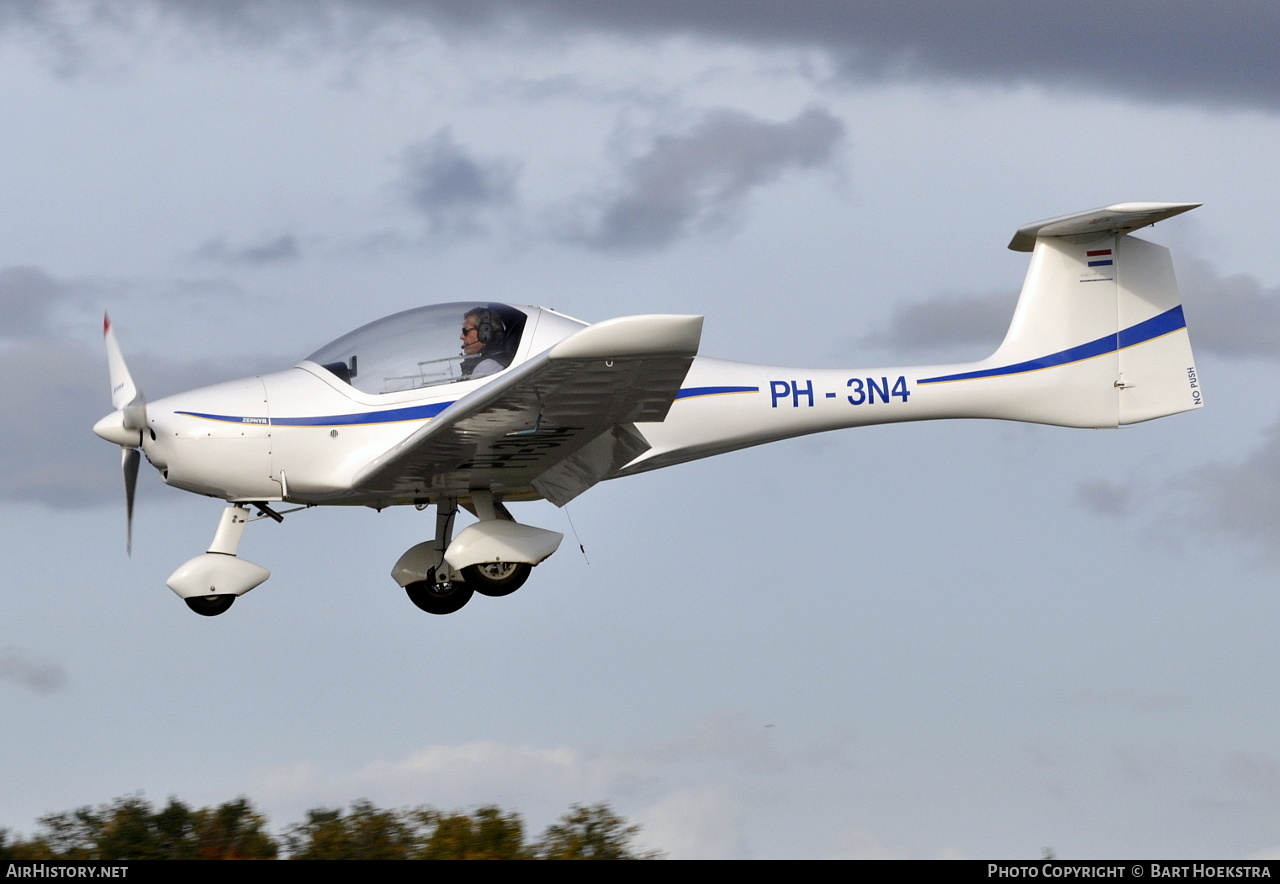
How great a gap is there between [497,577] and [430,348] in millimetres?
1919

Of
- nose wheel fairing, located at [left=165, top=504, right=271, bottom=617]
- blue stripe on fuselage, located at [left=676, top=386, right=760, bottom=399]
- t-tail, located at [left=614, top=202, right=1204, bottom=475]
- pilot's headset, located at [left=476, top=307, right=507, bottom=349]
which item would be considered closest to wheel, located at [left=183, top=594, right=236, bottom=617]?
nose wheel fairing, located at [left=165, top=504, right=271, bottom=617]

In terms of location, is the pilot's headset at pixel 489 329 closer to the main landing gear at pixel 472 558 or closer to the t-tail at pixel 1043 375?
the main landing gear at pixel 472 558

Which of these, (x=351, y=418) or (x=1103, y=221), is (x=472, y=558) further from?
(x=1103, y=221)

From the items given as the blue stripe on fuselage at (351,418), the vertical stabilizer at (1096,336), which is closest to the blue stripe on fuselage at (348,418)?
the blue stripe on fuselage at (351,418)

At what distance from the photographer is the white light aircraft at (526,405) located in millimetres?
10336

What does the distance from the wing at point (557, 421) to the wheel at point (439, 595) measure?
0.92m

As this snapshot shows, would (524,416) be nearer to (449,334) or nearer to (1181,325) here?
(449,334)

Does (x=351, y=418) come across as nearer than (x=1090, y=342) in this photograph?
Yes

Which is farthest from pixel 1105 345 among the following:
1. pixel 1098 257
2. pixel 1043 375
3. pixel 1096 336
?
pixel 1098 257

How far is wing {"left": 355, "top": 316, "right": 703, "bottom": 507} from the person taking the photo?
8.28 meters

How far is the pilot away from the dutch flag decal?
5.22 m

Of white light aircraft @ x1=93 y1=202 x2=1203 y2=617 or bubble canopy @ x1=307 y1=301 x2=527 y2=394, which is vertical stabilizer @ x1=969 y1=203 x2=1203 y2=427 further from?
bubble canopy @ x1=307 y1=301 x2=527 y2=394

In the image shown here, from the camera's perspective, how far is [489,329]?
36.7 feet
